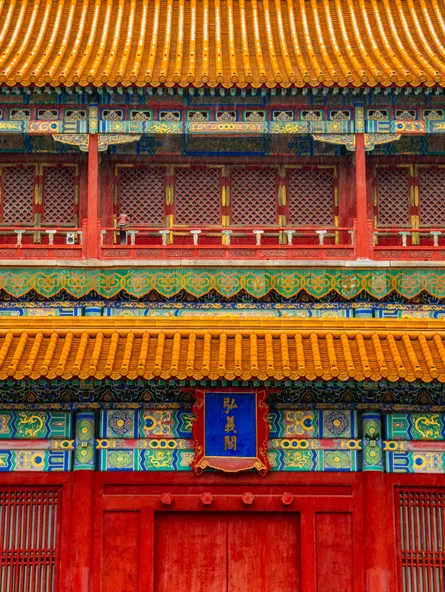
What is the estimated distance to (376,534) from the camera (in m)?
16.3

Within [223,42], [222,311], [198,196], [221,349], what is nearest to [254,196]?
[198,196]

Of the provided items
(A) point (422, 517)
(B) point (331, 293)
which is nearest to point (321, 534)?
(A) point (422, 517)

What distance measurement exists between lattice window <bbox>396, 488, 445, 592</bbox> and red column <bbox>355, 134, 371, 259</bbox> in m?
4.05

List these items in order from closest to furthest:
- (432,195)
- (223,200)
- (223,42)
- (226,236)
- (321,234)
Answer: (226,236)
(321,234)
(223,200)
(432,195)
(223,42)

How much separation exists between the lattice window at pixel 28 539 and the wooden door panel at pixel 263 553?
274 cm

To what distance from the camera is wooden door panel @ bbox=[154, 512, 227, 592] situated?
651 inches

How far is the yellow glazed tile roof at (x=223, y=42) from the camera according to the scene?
18.5 metres

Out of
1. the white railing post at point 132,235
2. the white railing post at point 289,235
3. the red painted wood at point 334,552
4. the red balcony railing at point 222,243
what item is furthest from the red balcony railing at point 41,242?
the red painted wood at point 334,552

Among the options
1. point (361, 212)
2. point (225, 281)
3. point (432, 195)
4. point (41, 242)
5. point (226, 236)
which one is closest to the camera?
point (225, 281)

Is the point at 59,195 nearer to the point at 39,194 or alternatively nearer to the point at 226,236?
the point at 39,194

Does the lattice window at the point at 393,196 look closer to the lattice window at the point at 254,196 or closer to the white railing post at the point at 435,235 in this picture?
the white railing post at the point at 435,235

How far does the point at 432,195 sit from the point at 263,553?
7.26 meters

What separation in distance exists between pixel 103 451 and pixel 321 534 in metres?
3.61

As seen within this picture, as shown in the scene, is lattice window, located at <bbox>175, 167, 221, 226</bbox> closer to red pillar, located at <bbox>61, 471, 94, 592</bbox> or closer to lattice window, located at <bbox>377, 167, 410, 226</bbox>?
lattice window, located at <bbox>377, 167, 410, 226</bbox>
